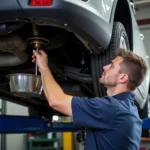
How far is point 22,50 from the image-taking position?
1609 mm

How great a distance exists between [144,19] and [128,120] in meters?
5.94

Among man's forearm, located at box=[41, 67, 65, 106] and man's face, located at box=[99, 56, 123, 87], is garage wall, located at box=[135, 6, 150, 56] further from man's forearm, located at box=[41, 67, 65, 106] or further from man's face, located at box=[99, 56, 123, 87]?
man's forearm, located at box=[41, 67, 65, 106]

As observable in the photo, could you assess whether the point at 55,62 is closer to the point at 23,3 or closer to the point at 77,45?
the point at 77,45

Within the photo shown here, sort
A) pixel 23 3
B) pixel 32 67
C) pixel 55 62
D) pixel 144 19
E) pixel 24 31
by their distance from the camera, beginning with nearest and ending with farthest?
pixel 23 3
pixel 24 31
pixel 55 62
pixel 32 67
pixel 144 19

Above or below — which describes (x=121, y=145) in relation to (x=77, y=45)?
below

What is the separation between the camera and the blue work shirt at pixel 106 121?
56.1 inches

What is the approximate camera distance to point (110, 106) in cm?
143

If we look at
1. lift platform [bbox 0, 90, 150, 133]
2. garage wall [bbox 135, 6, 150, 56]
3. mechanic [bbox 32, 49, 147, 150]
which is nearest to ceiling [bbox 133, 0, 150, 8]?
garage wall [bbox 135, 6, 150, 56]

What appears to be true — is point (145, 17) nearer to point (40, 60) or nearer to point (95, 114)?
point (40, 60)

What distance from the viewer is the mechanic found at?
143cm

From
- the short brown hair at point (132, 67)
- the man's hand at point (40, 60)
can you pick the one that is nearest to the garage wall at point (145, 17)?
the short brown hair at point (132, 67)

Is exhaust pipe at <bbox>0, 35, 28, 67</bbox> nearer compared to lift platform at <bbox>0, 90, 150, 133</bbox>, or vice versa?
exhaust pipe at <bbox>0, 35, 28, 67</bbox>

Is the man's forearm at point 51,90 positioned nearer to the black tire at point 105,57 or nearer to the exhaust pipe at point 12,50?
the exhaust pipe at point 12,50

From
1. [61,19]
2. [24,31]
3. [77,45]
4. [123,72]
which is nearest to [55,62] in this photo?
[77,45]
